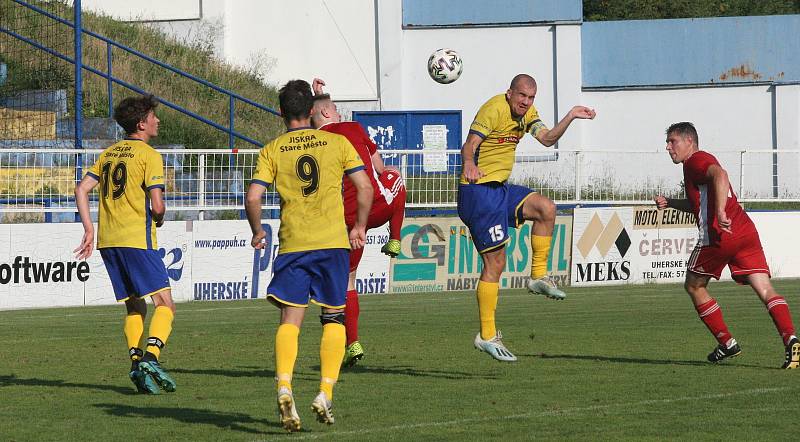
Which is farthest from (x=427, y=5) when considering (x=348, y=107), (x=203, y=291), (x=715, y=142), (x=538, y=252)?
(x=538, y=252)

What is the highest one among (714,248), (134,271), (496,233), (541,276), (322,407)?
(496,233)

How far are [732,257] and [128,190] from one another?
5004 millimetres

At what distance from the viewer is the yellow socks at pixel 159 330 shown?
9406 mm

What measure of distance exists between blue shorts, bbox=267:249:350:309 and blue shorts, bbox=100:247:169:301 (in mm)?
1995

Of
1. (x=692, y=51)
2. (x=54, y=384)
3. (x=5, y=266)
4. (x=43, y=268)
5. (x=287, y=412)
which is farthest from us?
(x=692, y=51)

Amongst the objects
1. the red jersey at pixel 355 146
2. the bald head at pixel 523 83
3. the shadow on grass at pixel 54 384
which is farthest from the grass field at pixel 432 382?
the bald head at pixel 523 83

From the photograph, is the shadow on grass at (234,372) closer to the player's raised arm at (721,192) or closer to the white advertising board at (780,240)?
the player's raised arm at (721,192)

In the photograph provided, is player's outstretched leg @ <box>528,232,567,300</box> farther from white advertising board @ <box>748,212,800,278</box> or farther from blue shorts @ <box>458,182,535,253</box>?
white advertising board @ <box>748,212,800,278</box>

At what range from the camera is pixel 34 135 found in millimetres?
26125

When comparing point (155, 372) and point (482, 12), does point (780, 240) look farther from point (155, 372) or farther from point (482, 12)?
point (482, 12)

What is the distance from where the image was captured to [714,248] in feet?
35.3

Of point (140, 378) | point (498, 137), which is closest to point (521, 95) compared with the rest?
point (498, 137)

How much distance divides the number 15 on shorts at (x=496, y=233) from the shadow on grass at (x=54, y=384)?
125 inches

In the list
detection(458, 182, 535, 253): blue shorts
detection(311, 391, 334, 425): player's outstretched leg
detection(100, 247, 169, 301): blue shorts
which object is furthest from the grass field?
detection(458, 182, 535, 253): blue shorts
